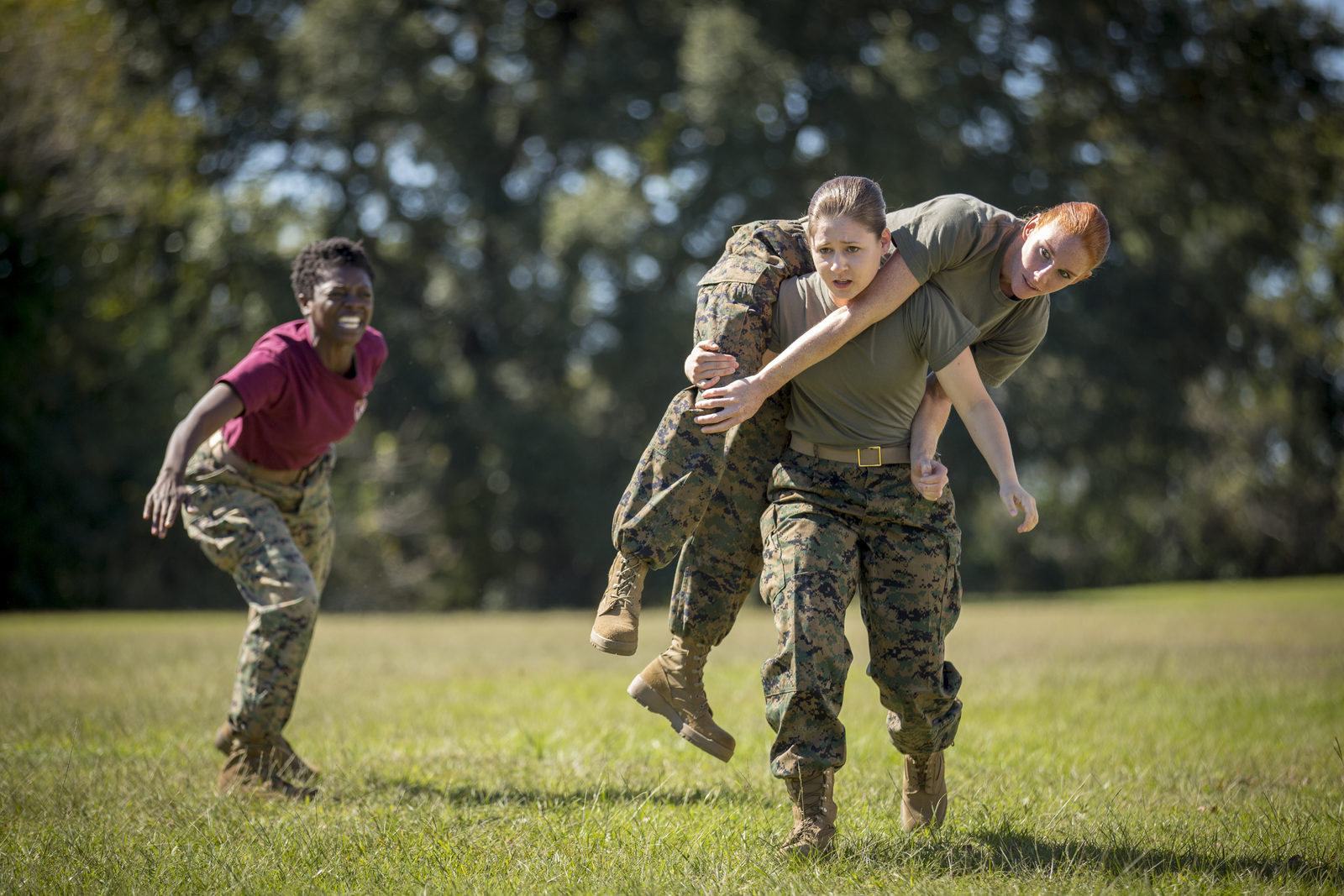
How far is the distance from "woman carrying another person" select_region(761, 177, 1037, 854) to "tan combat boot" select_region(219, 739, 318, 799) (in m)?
2.27

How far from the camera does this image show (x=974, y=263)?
13.9 feet

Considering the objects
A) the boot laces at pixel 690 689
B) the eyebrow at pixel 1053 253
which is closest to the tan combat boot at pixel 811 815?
the boot laces at pixel 690 689

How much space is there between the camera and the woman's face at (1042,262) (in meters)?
4.00

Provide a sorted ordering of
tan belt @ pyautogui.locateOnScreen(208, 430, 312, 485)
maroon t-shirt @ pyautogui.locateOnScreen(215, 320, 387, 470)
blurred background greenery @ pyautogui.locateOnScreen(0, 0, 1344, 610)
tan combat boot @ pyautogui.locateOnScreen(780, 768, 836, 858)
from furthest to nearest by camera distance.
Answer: blurred background greenery @ pyautogui.locateOnScreen(0, 0, 1344, 610) < tan belt @ pyautogui.locateOnScreen(208, 430, 312, 485) < maroon t-shirt @ pyautogui.locateOnScreen(215, 320, 387, 470) < tan combat boot @ pyautogui.locateOnScreen(780, 768, 836, 858)

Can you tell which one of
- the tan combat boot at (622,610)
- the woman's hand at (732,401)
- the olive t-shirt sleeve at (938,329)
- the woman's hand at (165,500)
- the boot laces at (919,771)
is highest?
the olive t-shirt sleeve at (938,329)

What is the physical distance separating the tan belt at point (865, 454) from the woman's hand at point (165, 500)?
2512mm

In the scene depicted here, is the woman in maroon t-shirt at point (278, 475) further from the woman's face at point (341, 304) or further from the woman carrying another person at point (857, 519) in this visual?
the woman carrying another person at point (857, 519)

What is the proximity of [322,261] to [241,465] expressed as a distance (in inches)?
40.8

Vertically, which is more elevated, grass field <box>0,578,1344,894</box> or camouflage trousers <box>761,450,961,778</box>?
camouflage trousers <box>761,450,961,778</box>

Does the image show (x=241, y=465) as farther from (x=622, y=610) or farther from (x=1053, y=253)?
(x=1053, y=253)

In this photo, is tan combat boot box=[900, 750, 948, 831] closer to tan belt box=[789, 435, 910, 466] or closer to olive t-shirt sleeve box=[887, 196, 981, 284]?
tan belt box=[789, 435, 910, 466]

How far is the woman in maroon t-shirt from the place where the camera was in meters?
5.08

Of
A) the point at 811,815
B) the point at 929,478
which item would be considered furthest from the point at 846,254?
the point at 811,815

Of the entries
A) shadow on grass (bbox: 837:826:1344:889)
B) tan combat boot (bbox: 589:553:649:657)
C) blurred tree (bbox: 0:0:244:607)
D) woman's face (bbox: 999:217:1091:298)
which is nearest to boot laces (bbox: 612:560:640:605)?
tan combat boot (bbox: 589:553:649:657)
